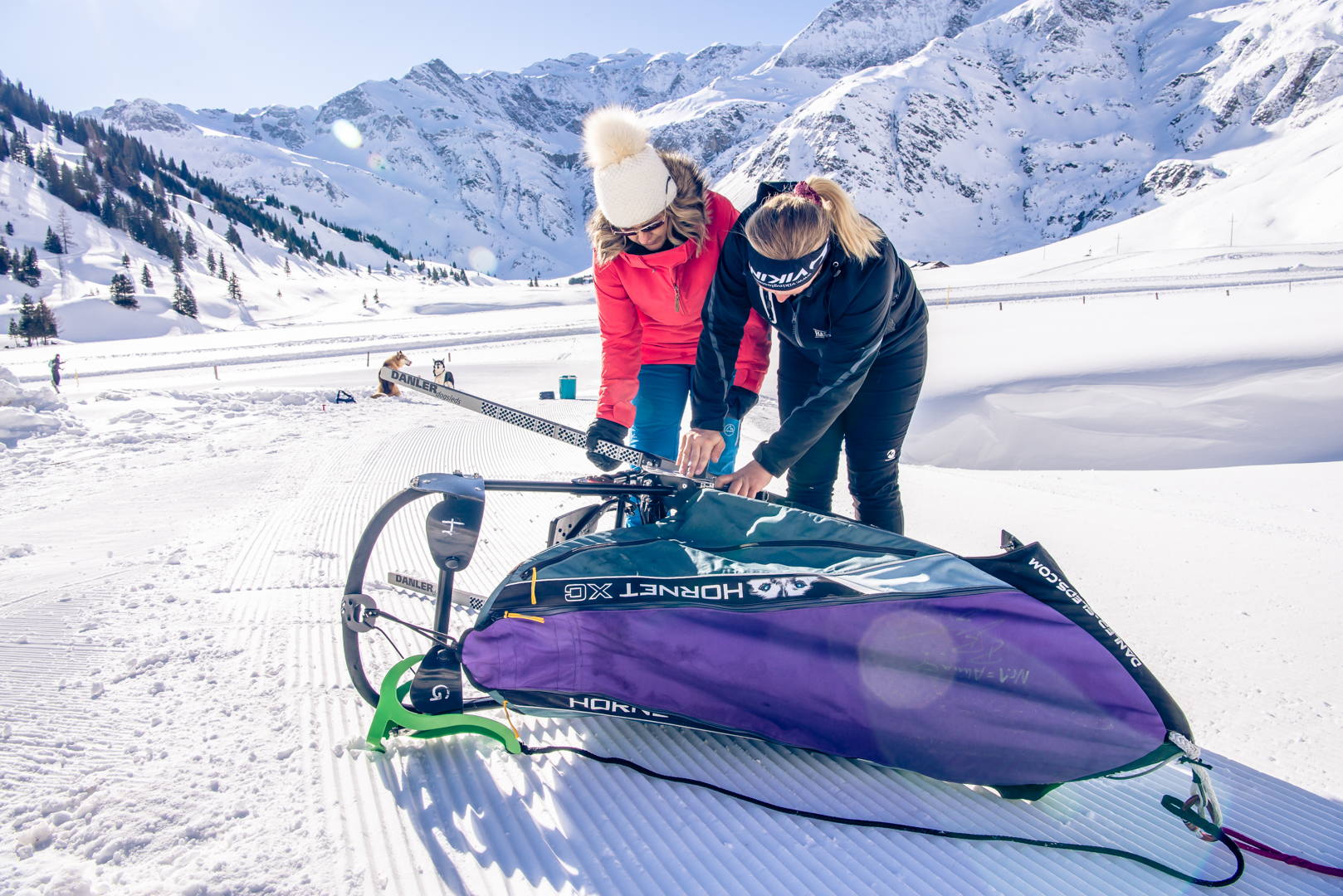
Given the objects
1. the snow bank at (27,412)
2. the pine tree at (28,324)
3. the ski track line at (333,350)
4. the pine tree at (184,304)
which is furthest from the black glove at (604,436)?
the pine tree at (184,304)

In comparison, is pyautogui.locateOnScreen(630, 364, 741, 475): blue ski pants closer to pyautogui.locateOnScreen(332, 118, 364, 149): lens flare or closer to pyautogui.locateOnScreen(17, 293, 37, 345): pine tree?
pyautogui.locateOnScreen(17, 293, 37, 345): pine tree

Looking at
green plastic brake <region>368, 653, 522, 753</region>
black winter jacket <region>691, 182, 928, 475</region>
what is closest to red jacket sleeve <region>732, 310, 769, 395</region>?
black winter jacket <region>691, 182, 928, 475</region>

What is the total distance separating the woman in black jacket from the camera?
2023 mm

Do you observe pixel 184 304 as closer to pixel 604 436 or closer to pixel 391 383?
pixel 391 383

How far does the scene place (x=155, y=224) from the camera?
206 feet

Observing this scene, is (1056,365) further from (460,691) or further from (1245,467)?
(460,691)

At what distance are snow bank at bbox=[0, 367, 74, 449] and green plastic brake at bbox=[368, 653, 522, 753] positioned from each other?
6089mm

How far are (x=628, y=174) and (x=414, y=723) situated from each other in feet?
6.38

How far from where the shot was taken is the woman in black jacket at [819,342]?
79.7 inches

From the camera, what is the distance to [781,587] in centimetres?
161

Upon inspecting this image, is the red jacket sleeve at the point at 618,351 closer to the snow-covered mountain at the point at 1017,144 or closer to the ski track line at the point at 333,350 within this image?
the ski track line at the point at 333,350

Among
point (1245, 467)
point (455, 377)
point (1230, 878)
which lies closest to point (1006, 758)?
point (1230, 878)

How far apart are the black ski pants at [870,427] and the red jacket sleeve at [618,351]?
66cm

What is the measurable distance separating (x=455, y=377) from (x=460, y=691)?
11.7 meters
